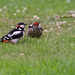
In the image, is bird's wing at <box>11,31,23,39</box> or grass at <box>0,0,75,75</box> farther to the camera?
Answer: bird's wing at <box>11,31,23,39</box>

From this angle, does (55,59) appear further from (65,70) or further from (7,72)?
(7,72)

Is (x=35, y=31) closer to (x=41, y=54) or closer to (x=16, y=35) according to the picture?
(x=16, y=35)

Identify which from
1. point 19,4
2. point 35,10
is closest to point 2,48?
point 35,10

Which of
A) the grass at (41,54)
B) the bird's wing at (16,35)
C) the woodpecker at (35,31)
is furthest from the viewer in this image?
the woodpecker at (35,31)

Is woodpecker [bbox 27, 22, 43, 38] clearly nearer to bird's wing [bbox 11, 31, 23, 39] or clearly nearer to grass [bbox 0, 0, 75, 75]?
grass [bbox 0, 0, 75, 75]

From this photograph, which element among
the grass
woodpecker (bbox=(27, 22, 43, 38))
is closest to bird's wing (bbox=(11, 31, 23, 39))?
the grass

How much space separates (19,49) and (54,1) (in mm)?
12137

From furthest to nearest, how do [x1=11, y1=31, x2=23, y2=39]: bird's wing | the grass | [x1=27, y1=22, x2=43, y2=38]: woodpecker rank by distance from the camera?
[x1=27, y1=22, x2=43, y2=38]: woodpecker → [x1=11, y1=31, x2=23, y2=39]: bird's wing → the grass

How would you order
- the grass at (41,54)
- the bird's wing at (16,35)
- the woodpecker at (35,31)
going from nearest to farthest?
the grass at (41,54) < the bird's wing at (16,35) < the woodpecker at (35,31)

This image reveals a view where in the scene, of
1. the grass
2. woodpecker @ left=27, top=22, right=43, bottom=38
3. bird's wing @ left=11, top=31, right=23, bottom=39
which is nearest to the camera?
the grass

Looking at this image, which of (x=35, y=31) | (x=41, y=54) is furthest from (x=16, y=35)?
(x=41, y=54)

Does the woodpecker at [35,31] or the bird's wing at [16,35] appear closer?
the bird's wing at [16,35]

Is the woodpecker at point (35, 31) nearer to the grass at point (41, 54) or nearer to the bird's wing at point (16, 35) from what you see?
the grass at point (41, 54)

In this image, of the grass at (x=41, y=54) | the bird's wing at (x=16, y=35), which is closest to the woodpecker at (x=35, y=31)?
the grass at (x=41, y=54)
